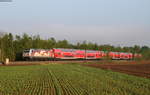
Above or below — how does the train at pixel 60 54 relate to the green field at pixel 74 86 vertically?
above

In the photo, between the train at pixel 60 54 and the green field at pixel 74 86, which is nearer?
the green field at pixel 74 86

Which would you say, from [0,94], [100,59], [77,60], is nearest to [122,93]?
[0,94]

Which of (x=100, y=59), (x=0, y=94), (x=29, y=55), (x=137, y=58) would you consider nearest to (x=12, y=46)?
(x=29, y=55)

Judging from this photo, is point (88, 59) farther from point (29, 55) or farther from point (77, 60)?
point (29, 55)

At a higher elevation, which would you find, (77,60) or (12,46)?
(12,46)

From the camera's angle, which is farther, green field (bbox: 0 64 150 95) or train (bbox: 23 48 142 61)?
train (bbox: 23 48 142 61)

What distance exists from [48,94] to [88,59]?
6136cm

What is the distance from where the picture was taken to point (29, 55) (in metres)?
59.6

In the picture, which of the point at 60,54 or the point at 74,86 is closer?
the point at 74,86

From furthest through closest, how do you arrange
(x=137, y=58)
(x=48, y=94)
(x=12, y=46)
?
1. (x=137, y=58)
2. (x=12, y=46)
3. (x=48, y=94)

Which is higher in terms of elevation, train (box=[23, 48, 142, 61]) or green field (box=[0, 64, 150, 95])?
train (box=[23, 48, 142, 61])

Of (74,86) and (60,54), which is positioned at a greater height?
(60,54)

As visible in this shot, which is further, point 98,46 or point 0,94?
point 98,46

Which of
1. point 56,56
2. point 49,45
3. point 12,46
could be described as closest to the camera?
point 56,56
